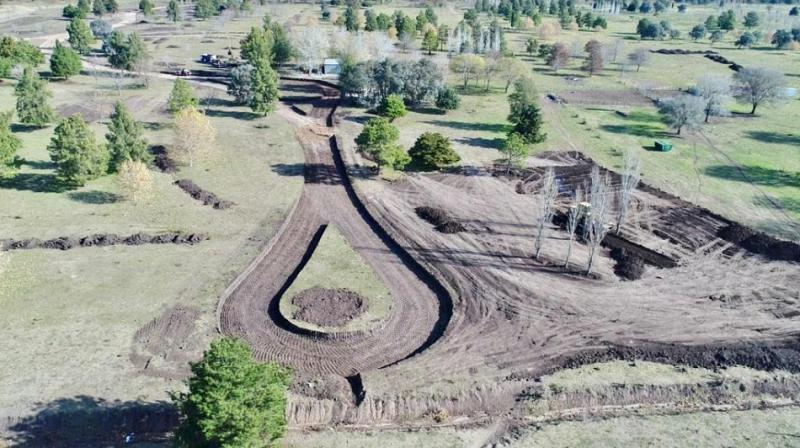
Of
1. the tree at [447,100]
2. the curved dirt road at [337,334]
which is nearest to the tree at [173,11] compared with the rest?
the tree at [447,100]

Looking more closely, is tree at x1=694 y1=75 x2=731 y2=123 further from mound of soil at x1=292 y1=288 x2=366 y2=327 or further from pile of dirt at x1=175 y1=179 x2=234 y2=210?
pile of dirt at x1=175 y1=179 x2=234 y2=210

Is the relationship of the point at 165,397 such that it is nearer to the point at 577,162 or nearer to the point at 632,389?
the point at 632,389

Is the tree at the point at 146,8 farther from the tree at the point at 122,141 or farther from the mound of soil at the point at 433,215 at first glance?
the mound of soil at the point at 433,215

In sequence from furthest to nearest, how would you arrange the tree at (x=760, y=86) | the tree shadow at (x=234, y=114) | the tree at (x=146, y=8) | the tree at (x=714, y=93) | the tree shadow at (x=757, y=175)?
the tree at (x=146, y=8), the tree at (x=760, y=86), the tree at (x=714, y=93), the tree shadow at (x=234, y=114), the tree shadow at (x=757, y=175)

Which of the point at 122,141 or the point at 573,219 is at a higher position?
the point at 122,141

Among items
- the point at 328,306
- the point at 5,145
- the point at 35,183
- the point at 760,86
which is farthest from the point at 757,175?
the point at 5,145

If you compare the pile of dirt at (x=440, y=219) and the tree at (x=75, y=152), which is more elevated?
the tree at (x=75, y=152)

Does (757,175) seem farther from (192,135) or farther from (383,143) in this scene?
(192,135)
